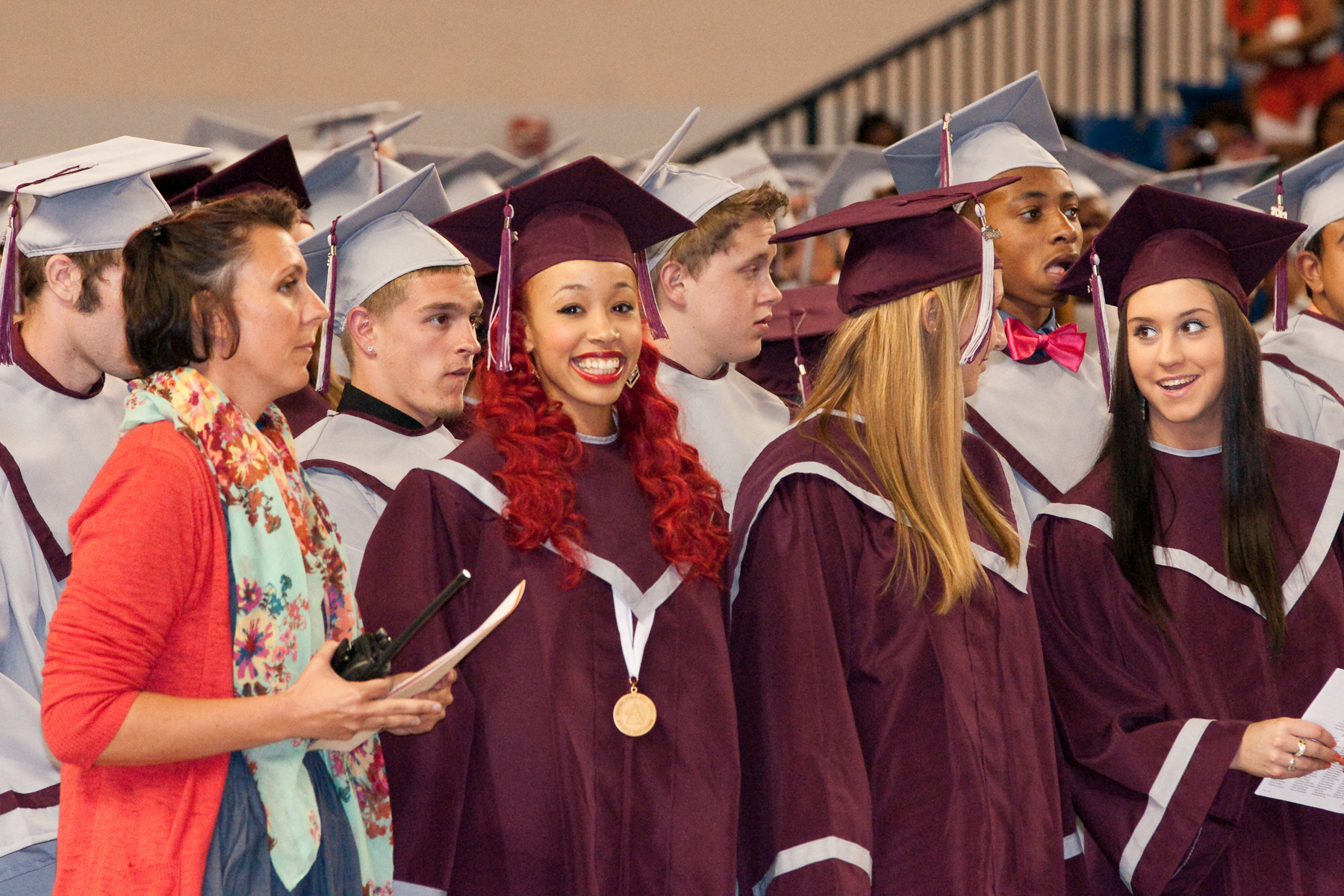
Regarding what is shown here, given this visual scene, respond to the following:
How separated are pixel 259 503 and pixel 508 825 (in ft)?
2.29

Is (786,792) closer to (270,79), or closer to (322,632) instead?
(322,632)

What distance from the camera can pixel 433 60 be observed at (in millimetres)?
8820

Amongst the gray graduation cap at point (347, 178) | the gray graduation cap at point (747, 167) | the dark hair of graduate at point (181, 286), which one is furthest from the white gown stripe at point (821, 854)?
the gray graduation cap at point (747, 167)

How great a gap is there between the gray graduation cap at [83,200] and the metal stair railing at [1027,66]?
19.6 ft

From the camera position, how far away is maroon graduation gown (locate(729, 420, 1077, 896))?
2525 mm

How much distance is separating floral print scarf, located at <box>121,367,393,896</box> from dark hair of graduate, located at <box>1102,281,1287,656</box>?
161 centimetres

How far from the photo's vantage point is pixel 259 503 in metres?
2.07

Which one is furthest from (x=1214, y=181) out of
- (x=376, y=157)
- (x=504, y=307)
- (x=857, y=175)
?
(x=504, y=307)

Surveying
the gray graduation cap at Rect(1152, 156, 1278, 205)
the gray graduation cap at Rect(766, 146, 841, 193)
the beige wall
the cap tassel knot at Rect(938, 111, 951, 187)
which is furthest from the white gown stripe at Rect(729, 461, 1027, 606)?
the beige wall

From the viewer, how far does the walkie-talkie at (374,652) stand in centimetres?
198

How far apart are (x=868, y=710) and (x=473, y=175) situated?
130 inches

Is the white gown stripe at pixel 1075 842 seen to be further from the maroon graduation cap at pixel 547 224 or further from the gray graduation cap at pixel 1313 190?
the gray graduation cap at pixel 1313 190

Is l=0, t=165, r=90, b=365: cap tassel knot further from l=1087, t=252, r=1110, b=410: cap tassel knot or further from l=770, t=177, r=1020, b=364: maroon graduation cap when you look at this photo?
l=1087, t=252, r=1110, b=410: cap tassel knot

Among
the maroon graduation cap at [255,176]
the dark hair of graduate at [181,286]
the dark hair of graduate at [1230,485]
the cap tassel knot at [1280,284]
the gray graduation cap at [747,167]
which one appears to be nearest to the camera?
the dark hair of graduate at [181,286]
